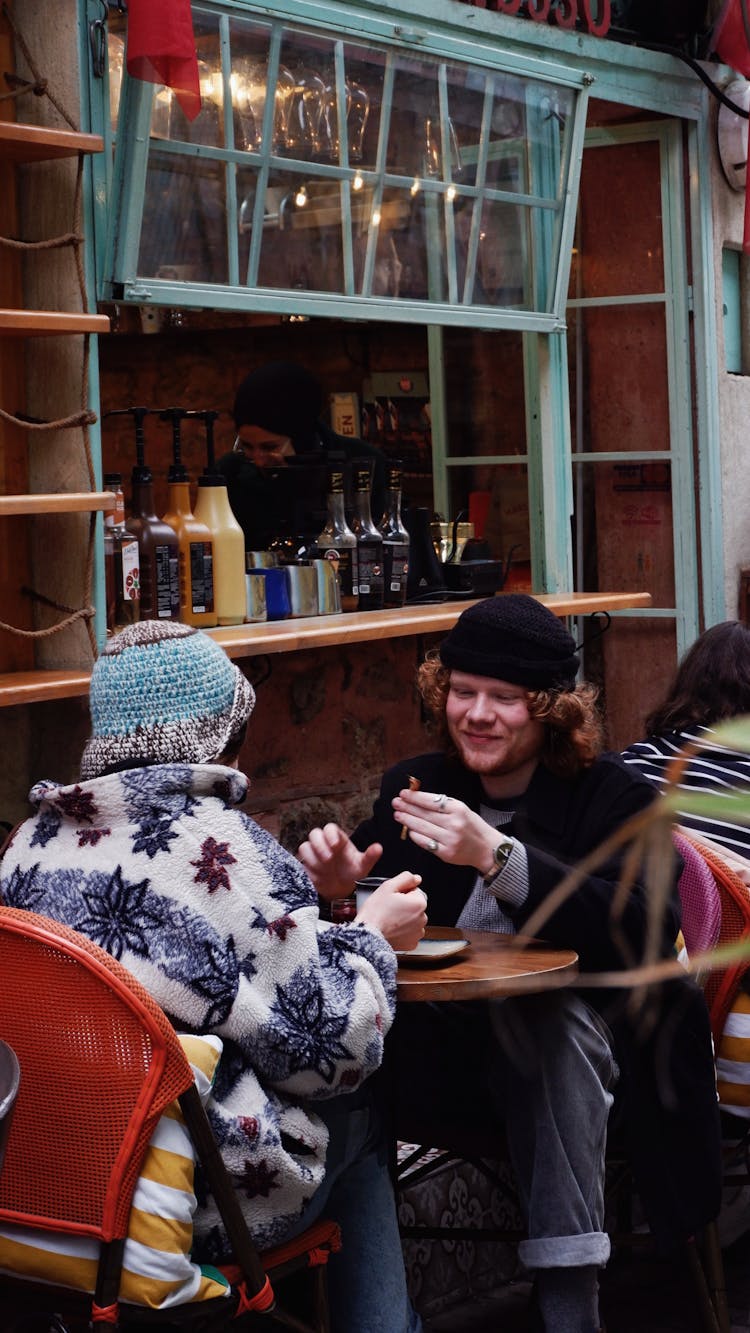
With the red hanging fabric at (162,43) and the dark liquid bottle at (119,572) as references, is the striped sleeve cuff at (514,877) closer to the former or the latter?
the dark liquid bottle at (119,572)

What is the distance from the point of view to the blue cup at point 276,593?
4055 mm

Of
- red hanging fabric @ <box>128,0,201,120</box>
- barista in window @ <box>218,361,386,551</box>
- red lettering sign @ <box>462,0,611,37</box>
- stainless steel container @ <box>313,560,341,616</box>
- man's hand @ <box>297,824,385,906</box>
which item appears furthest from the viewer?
red lettering sign @ <box>462,0,611,37</box>

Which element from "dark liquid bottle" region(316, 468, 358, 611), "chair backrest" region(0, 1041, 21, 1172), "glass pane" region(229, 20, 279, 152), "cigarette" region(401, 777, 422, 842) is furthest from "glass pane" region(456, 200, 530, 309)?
"chair backrest" region(0, 1041, 21, 1172)

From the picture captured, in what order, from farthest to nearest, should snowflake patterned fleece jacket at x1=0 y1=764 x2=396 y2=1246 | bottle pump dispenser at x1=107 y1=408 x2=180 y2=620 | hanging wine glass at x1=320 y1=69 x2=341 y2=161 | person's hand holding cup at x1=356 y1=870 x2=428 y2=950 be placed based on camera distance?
1. hanging wine glass at x1=320 y1=69 x2=341 y2=161
2. bottle pump dispenser at x1=107 y1=408 x2=180 y2=620
3. person's hand holding cup at x1=356 y1=870 x2=428 y2=950
4. snowflake patterned fleece jacket at x1=0 y1=764 x2=396 y2=1246

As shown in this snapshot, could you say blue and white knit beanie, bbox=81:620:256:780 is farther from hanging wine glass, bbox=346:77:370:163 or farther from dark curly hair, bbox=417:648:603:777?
hanging wine glass, bbox=346:77:370:163

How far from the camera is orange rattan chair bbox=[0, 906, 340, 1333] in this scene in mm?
1869

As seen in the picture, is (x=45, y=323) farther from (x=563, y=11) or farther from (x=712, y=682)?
(x=563, y=11)

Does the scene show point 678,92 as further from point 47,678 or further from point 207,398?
point 47,678

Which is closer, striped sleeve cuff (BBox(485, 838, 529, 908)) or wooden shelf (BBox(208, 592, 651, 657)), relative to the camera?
striped sleeve cuff (BBox(485, 838, 529, 908))

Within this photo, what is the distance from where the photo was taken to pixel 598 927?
2.46 meters

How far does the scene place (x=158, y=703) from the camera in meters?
2.15

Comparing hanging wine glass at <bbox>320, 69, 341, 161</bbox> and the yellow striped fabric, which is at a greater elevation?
hanging wine glass at <bbox>320, 69, 341, 161</bbox>

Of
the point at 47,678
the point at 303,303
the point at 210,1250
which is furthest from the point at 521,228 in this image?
the point at 210,1250

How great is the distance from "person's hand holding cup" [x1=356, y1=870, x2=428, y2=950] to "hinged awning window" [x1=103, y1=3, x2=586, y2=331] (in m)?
1.65
